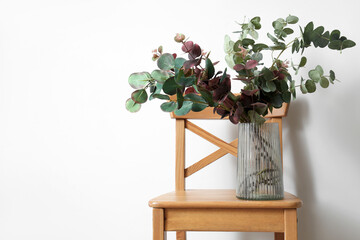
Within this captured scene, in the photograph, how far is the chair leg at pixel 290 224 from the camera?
896 mm

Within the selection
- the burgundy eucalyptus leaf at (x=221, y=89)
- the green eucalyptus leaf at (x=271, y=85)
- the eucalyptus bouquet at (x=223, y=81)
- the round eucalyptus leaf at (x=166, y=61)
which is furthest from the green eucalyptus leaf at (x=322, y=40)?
the round eucalyptus leaf at (x=166, y=61)

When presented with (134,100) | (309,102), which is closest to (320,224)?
(309,102)

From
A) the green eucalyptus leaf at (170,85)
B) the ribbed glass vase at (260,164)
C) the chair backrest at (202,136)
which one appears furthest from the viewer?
the chair backrest at (202,136)

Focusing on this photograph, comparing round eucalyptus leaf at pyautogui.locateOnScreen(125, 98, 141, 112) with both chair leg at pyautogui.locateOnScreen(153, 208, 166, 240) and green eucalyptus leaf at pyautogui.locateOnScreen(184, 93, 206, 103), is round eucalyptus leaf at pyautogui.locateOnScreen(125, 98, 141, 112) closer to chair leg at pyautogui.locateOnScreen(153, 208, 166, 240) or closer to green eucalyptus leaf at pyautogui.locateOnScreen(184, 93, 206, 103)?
green eucalyptus leaf at pyautogui.locateOnScreen(184, 93, 206, 103)

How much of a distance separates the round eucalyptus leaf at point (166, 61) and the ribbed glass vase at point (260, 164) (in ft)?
0.83

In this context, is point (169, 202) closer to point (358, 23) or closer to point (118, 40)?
point (118, 40)

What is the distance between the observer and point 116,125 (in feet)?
4.82

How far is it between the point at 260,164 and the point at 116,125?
2.22ft

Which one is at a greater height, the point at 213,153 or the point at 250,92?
the point at 250,92

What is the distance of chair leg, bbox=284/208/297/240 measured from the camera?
90cm

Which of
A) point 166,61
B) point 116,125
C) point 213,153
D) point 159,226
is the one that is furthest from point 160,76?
point 116,125

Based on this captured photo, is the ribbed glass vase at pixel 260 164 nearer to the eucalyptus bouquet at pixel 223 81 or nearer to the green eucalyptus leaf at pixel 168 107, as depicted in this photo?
the eucalyptus bouquet at pixel 223 81

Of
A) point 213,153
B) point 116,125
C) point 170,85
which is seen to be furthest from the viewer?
point 116,125

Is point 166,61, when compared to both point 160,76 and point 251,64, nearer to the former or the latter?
point 160,76
